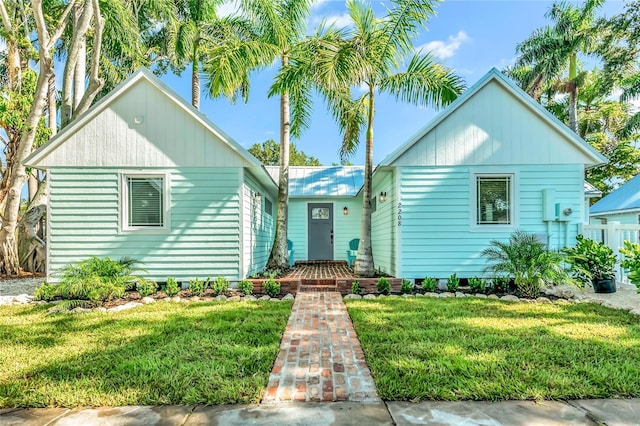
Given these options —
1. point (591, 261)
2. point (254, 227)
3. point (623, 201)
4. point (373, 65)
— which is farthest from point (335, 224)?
point (623, 201)

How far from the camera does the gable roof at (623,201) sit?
12.5 metres

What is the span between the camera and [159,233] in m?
7.27

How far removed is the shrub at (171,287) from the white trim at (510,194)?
20.7 feet

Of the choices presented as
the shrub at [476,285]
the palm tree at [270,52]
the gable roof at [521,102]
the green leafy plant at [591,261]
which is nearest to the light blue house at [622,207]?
the gable roof at [521,102]

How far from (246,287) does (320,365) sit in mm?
4086

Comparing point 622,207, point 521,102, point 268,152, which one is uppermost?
point 268,152

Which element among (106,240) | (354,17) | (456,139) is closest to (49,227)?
(106,240)

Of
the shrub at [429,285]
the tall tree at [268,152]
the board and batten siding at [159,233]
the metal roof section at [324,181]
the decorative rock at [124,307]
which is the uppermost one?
the tall tree at [268,152]

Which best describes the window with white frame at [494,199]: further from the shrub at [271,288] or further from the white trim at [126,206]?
the white trim at [126,206]

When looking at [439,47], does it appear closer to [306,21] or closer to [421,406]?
[306,21]

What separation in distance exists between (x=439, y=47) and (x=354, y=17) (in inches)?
81.1

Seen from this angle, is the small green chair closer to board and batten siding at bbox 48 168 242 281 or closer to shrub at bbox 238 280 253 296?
shrub at bbox 238 280 253 296

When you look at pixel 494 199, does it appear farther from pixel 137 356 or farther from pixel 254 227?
pixel 137 356

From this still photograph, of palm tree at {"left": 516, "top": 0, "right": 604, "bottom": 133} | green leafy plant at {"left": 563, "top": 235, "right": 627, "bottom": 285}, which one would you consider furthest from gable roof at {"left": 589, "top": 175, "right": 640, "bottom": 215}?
green leafy plant at {"left": 563, "top": 235, "right": 627, "bottom": 285}
